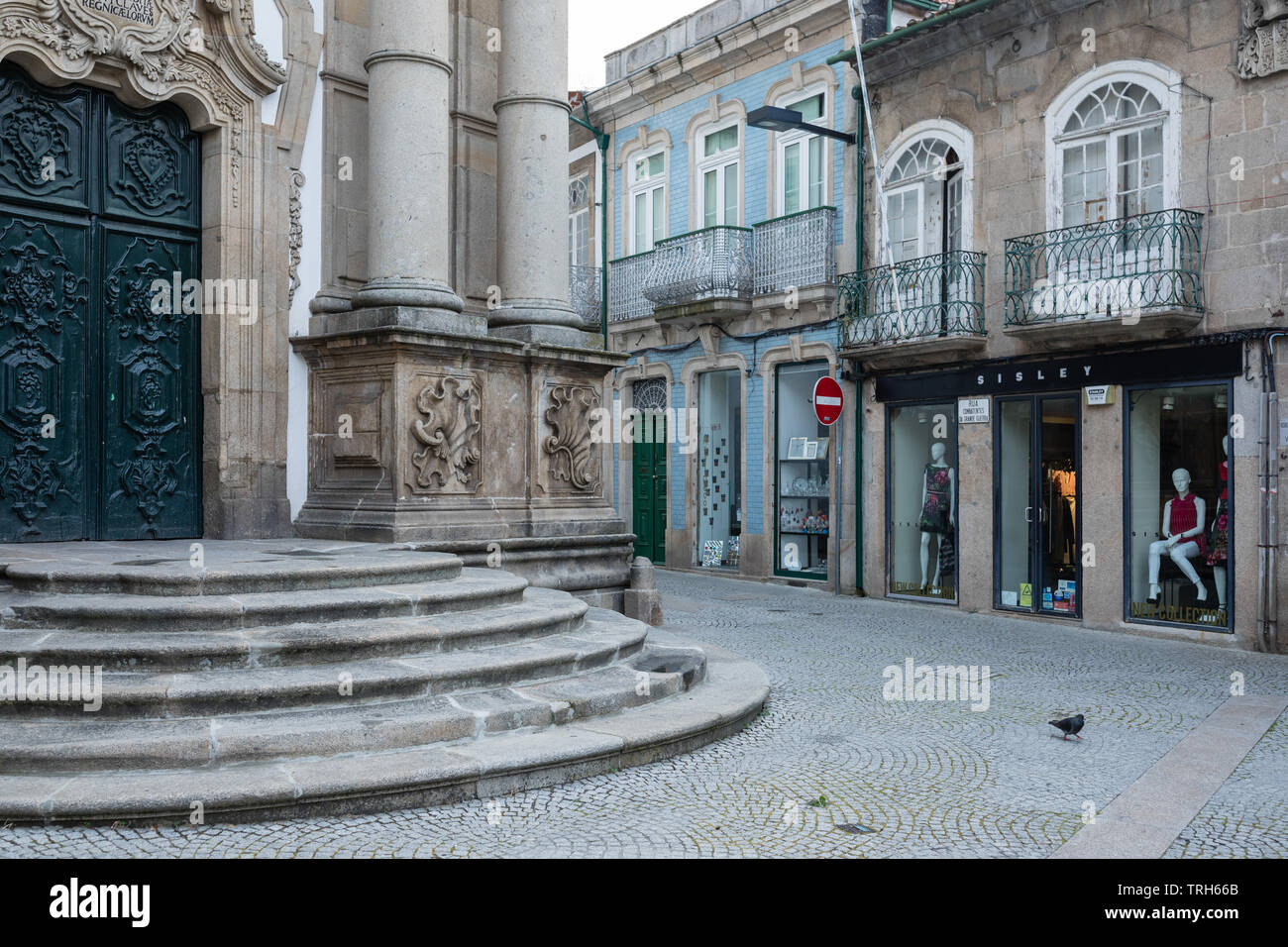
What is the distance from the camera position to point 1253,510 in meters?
11.8

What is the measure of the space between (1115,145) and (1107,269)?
1.50 metres

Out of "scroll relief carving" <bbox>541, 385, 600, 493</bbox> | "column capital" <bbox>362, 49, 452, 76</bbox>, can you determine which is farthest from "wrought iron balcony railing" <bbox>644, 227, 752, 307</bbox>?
"column capital" <bbox>362, 49, 452, 76</bbox>

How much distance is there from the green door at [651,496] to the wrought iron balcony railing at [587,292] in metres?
2.69

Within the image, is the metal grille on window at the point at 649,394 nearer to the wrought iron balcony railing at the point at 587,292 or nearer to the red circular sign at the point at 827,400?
the wrought iron balcony railing at the point at 587,292

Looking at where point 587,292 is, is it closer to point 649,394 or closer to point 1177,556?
point 649,394

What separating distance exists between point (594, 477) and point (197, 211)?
408 centimetres

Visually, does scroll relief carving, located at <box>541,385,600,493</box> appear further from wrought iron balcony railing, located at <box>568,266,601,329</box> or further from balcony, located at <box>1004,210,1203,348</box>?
wrought iron balcony railing, located at <box>568,266,601,329</box>

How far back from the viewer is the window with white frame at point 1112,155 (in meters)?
12.9

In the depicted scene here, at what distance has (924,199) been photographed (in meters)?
15.8

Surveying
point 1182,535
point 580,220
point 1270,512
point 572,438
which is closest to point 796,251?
point 580,220

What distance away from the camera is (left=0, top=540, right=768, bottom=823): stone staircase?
16.0 ft

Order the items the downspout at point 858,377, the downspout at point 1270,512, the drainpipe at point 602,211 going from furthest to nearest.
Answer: the drainpipe at point 602,211, the downspout at point 858,377, the downspout at point 1270,512

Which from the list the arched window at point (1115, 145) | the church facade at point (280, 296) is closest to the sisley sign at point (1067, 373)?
the arched window at point (1115, 145)
